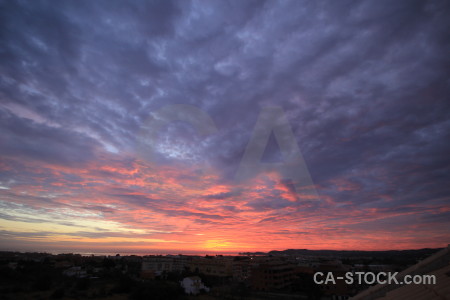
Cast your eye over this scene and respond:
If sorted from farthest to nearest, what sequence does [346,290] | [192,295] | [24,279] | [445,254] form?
[24,279], [192,295], [346,290], [445,254]

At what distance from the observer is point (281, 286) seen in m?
45.1

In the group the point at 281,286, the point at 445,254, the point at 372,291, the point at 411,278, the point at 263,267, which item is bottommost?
the point at 281,286

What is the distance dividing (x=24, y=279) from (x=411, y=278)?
55449mm

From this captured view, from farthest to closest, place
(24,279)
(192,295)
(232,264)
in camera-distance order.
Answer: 1. (232,264)
2. (24,279)
3. (192,295)

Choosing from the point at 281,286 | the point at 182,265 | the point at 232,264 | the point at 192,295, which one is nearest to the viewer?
the point at 192,295

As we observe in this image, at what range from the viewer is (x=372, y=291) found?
25.0 ft

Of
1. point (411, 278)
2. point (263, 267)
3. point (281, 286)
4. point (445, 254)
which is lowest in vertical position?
point (281, 286)

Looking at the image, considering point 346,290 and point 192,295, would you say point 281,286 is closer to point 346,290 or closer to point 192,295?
point 346,290

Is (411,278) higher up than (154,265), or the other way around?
(411,278)

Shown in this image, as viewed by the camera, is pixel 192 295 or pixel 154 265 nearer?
pixel 192 295

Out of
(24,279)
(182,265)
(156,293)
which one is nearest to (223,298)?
(156,293)

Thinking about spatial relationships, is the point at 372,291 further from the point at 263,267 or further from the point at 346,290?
the point at 263,267

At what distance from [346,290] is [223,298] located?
17308 millimetres

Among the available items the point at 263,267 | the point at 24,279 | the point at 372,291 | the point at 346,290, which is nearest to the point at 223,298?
the point at 263,267
